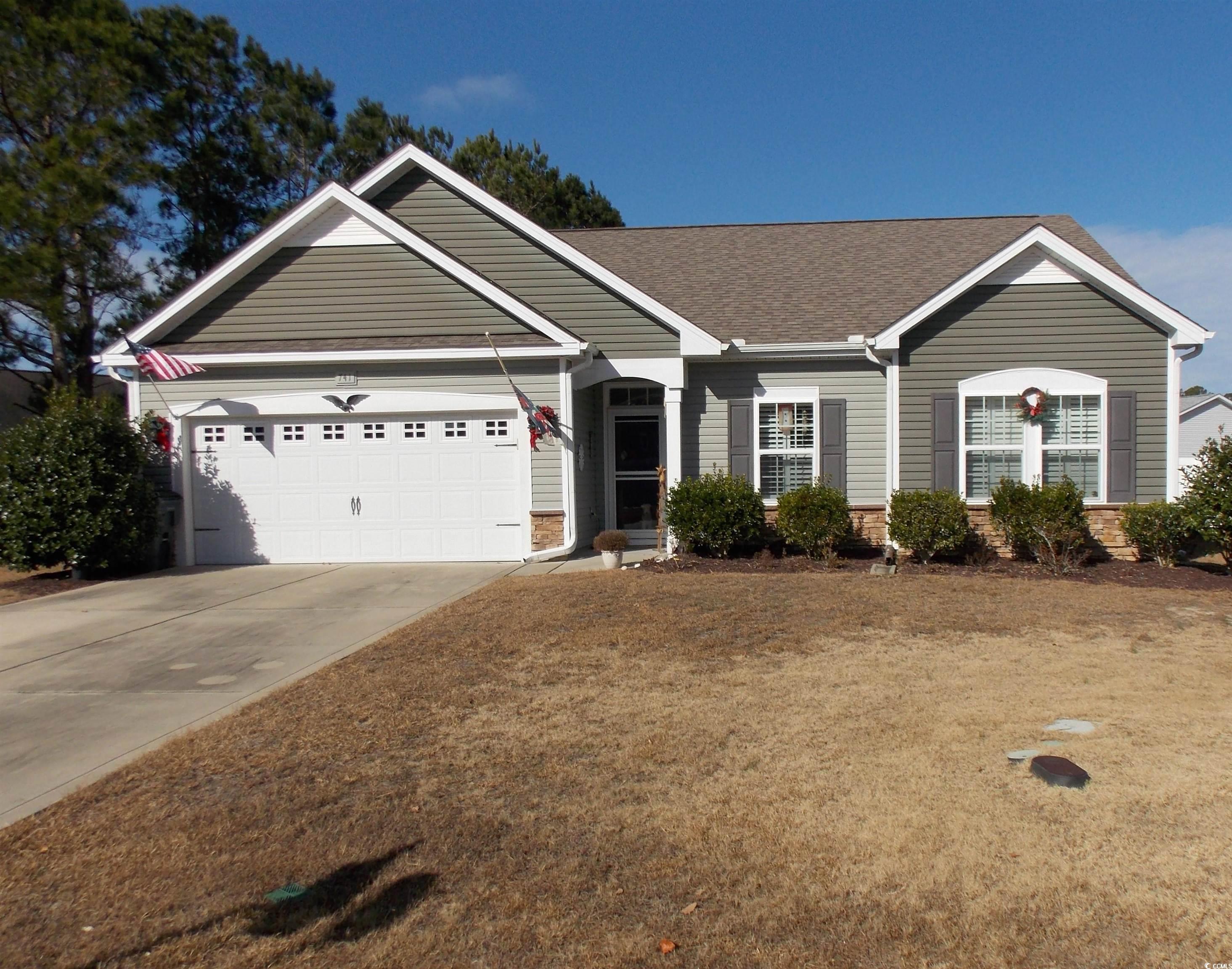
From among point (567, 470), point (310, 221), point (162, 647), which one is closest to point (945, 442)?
point (567, 470)

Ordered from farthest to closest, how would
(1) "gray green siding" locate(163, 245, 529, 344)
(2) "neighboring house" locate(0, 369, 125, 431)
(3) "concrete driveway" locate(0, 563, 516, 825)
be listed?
(2) "neighboring house" locate(0, 369, 125, 431) → (1) "gray green siding" locate(163, 245, 529, 344) → (3) "concrete driveway" locate(0, 563, 516, 825)

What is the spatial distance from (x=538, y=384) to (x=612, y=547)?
8.21ft

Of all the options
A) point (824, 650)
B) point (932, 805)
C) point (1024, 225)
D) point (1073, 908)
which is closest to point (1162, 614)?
point (824, 650)

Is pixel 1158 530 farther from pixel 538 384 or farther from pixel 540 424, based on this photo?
pixel 538 384

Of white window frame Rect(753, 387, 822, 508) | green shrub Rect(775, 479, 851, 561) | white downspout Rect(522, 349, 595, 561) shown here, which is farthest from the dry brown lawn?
white window frame Rect(753, 387, 822, 508)

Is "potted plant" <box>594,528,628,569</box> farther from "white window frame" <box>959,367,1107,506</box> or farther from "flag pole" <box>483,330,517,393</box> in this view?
"white window frame" <box>959,367,1107,506</box>

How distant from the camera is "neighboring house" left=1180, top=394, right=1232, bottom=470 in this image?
132 feet

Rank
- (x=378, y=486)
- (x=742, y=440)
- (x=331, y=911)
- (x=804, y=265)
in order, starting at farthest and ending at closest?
(x=804, y=265) → (x=742, y=440) → (x=378, y=486) → (x=331, y=911)

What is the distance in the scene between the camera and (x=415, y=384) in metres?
12.9

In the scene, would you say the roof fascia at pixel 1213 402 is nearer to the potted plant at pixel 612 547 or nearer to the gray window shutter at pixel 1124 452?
the gray window shutter at pixel 1124 452

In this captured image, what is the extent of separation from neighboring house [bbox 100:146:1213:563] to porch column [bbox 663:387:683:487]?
39mm

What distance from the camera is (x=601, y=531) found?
1470 centimetres

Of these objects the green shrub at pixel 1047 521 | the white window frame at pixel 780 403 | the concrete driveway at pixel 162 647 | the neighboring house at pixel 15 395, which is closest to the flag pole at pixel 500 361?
the concrete driveway at pixel 162 647

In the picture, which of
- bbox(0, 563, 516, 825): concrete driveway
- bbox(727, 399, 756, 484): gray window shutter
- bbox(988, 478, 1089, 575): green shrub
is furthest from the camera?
bbox(727, 399, 756, 484): gray window shutter
